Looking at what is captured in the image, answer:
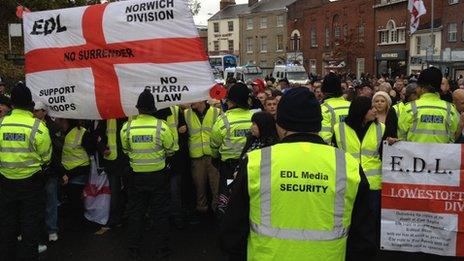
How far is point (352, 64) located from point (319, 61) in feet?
19.8

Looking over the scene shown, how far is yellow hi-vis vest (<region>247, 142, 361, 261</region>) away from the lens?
2684 millimetres

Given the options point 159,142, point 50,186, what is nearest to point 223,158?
point 159,142

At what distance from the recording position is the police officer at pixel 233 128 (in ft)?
21.1

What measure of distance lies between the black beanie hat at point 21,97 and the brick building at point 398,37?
120ft

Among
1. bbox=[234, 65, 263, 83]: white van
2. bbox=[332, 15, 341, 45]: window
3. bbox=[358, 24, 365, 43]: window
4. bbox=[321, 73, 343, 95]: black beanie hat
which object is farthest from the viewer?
bbox=[332, 15, 341, 45]: window

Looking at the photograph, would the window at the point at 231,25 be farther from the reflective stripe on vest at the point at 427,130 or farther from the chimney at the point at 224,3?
the reflective stripe on vest at the point at 427,130

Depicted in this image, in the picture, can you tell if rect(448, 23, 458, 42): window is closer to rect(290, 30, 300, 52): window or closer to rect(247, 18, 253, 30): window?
rect(290, 30, 300, 52): window

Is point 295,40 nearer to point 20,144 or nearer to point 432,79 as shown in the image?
point 432,79

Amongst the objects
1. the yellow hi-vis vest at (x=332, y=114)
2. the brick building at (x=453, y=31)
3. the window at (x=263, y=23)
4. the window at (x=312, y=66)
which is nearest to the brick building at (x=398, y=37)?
the brick building at (x=453, y=31)

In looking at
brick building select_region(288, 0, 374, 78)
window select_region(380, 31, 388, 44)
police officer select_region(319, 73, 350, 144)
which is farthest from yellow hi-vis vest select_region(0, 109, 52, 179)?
brick building select_region(288, 0, 374, 78)

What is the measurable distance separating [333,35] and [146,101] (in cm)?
5005

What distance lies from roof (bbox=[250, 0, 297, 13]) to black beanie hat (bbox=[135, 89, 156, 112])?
59.2 m

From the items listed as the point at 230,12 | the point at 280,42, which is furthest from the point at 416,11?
the point at 230,12

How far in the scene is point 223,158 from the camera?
6586mm
